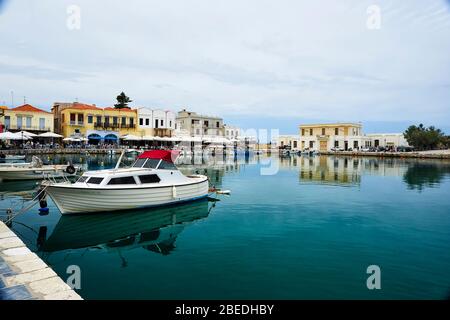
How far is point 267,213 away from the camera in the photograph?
1811 centimetres

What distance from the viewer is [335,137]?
344 feet

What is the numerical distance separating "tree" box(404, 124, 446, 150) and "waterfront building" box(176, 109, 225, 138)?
5435 centimetres

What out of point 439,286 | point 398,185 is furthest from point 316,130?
point 439,286

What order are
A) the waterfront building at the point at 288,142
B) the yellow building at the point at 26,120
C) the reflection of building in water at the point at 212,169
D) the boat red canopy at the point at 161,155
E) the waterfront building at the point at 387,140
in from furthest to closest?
the waterfront building at the point at 288,142
the waterfront building at the point at 387,140
the yellow building at the point at 26,120
the reflection of building in water at the point at 212,169
the boat red canopy at the point at 161,155

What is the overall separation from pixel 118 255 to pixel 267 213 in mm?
9028

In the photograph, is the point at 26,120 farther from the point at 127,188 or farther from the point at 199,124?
the point at 127,188

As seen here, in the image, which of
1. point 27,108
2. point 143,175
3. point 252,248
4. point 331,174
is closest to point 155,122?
point 27,108

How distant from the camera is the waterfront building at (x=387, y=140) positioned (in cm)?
10175

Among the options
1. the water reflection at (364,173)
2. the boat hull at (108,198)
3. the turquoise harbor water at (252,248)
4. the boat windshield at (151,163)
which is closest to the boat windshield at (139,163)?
the boat windshield at (151,163)

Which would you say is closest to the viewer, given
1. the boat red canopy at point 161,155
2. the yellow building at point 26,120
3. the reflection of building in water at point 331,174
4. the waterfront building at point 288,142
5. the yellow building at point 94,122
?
the boat red canopy at point 161,155

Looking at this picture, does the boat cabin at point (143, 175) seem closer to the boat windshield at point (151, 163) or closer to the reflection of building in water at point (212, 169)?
the boat windshield at point (151, 163)

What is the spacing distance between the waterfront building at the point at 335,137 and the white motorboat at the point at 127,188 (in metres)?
93.5

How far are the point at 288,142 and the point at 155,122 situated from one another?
5740 centimetres

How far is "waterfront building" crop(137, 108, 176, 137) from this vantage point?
236 ft
